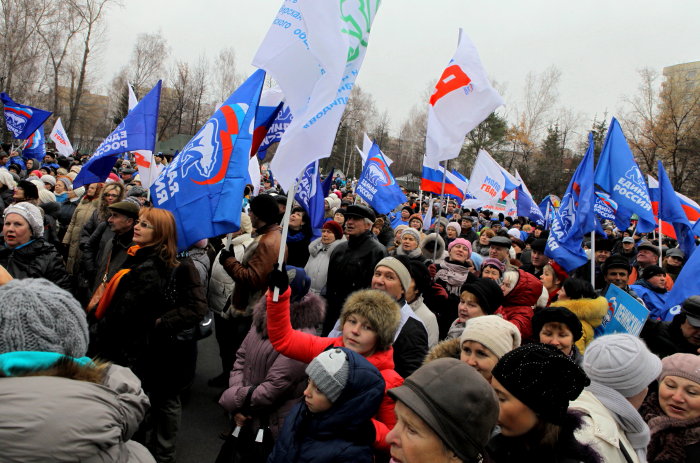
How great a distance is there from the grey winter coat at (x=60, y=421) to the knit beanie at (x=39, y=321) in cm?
17

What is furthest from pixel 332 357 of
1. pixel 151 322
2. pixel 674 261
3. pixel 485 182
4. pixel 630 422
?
pixel 485 182

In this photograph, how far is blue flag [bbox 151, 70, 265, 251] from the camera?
373cm

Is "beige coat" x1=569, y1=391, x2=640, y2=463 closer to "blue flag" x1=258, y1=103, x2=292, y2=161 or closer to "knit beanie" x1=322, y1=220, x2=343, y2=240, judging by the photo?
"knit beanie" x1=322, y1=220, x2=343, y2=240

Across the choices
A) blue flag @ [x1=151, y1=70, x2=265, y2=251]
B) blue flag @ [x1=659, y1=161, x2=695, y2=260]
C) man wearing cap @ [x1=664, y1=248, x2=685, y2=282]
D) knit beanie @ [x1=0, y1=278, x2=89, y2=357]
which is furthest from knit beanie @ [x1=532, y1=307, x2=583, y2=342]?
blue flag @ [x1=659, y1=161, x2=695, y2=260]

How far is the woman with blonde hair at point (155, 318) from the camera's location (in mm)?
3248

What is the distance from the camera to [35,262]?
391cm

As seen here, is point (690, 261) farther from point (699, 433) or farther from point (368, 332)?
point (368, 332)

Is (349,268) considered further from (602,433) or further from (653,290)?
(653,290)

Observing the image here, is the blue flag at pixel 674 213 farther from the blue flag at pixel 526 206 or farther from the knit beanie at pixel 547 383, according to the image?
the knit beanie at pixel 547 383

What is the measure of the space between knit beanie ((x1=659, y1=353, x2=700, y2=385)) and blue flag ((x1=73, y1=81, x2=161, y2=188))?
16.9ft

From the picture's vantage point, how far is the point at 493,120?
4884 cm

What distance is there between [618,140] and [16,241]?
6623 mm

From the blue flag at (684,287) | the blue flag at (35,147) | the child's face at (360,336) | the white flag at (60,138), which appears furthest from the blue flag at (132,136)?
the white flag at (60,138)

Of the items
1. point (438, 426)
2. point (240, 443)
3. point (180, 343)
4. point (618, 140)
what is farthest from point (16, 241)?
point (618, 140)
